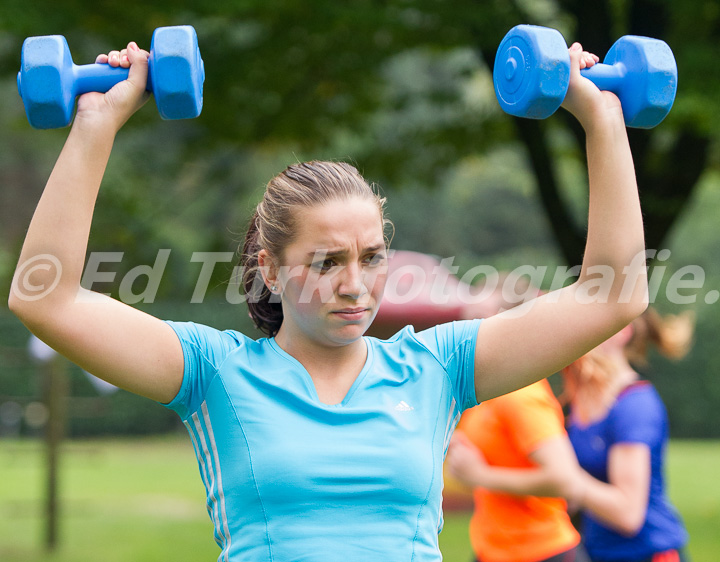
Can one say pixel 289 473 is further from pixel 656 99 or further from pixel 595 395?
pixel 595 395

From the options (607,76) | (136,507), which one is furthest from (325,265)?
(136,507)

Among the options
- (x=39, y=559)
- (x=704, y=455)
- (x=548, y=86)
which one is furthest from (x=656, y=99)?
(x=704, y=455)

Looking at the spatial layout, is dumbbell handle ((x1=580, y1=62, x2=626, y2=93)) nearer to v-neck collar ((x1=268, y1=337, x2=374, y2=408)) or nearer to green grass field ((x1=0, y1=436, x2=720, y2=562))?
v-neck collar ((x1=268, y1=337, x2=374, y2=408))

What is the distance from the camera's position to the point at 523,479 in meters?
3.53

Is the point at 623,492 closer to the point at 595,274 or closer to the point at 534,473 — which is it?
the point at 534,473

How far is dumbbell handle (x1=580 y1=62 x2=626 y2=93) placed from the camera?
208cm

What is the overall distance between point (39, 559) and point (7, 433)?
33.1 feet

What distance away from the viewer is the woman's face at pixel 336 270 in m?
2.01

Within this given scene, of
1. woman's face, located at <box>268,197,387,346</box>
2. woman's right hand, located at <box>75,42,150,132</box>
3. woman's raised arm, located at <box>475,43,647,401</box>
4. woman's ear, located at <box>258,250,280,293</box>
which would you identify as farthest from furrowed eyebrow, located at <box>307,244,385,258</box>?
woman's right hand, located at <box>75,42,150,132</box>

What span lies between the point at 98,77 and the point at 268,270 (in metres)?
0.58

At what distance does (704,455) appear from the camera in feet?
53.9

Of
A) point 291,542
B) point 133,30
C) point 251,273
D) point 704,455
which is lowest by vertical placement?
point 704,455

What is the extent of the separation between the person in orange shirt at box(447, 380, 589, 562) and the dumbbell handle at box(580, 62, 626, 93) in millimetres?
1698

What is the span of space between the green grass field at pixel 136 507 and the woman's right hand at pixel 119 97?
23.0ft
